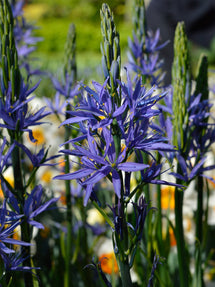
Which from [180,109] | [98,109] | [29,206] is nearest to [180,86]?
[180,109]

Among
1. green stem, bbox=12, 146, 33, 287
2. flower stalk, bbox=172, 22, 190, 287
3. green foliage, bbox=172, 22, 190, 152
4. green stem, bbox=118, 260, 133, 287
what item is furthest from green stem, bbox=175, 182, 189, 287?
green stem, bbox=12, 146, 33, 287

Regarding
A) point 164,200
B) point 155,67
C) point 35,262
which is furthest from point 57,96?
point 164,200

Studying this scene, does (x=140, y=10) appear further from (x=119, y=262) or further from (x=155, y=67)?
(x=119, y=262)

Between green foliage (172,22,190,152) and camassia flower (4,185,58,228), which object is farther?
green foliage (172,22,190,152)

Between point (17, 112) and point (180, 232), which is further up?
point (17, 112)

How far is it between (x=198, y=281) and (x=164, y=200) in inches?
43.9

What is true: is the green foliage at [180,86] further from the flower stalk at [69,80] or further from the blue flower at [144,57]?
the flower stalk at [69,80]

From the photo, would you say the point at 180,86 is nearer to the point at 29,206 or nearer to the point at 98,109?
the point at 98,109

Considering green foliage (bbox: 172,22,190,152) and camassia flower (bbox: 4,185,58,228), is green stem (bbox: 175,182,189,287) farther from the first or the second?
camassia flower (bbox: 4,185,58,228)

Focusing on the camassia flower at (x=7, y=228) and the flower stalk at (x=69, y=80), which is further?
the flower stalk at (x=69, y=80)

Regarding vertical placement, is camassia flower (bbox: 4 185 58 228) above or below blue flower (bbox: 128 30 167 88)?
below

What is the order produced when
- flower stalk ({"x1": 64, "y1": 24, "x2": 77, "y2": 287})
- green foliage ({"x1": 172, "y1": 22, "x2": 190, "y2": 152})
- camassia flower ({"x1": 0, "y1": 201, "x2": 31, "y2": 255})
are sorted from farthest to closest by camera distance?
flower stalk ({"x1": 64, "y1": 24, "x2": 77, "y2": 287}) < green foliage ({"x1": 172, "y1": 22, "x2": 190, "y2": 152}) < camassia flower ({"x1": 0, "y1": 201, "x2": 31, "y2": 255})

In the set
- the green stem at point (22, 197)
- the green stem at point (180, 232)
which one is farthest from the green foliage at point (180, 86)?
the green stem at point (22, 197)

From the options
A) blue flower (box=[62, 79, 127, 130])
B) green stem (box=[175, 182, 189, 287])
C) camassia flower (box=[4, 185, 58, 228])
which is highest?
blue flower (box=[62, 79, 127, 130])
